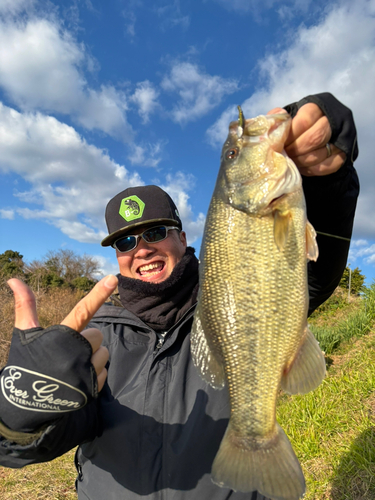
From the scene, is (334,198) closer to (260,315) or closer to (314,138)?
(314,138)

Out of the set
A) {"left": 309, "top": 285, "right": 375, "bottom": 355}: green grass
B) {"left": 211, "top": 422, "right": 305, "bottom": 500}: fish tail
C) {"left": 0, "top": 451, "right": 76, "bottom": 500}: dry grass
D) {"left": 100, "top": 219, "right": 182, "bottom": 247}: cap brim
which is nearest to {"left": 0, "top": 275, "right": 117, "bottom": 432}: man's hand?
{"left": 211, "top": 422, "right": 305, "bottom": 500}: fish tail

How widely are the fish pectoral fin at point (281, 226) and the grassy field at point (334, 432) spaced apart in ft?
13.3

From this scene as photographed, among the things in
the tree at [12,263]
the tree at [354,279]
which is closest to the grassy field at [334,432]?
the tree at [354,279]

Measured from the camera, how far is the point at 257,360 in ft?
5.57

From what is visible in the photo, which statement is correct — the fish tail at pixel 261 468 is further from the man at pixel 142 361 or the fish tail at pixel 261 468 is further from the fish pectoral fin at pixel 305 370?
the man at pixel 142 361

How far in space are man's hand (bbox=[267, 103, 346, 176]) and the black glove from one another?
1.55 metres

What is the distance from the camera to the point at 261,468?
1602 mm

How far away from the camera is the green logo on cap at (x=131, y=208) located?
11.0 ft

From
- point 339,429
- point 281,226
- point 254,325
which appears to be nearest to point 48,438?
point 254,325

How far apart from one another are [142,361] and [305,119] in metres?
2.13

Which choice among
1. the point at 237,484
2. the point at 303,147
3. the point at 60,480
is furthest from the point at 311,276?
the point at 60,480

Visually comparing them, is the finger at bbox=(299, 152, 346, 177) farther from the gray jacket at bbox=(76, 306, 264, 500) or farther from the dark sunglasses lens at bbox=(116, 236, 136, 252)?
the dark sunglasses lens at bbox=(116, 236, 136, 252)

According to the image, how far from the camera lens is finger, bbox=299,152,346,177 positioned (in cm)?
191

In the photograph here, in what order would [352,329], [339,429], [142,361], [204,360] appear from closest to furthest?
[204,360] < [142,361] < [339,429] < [352,329]
